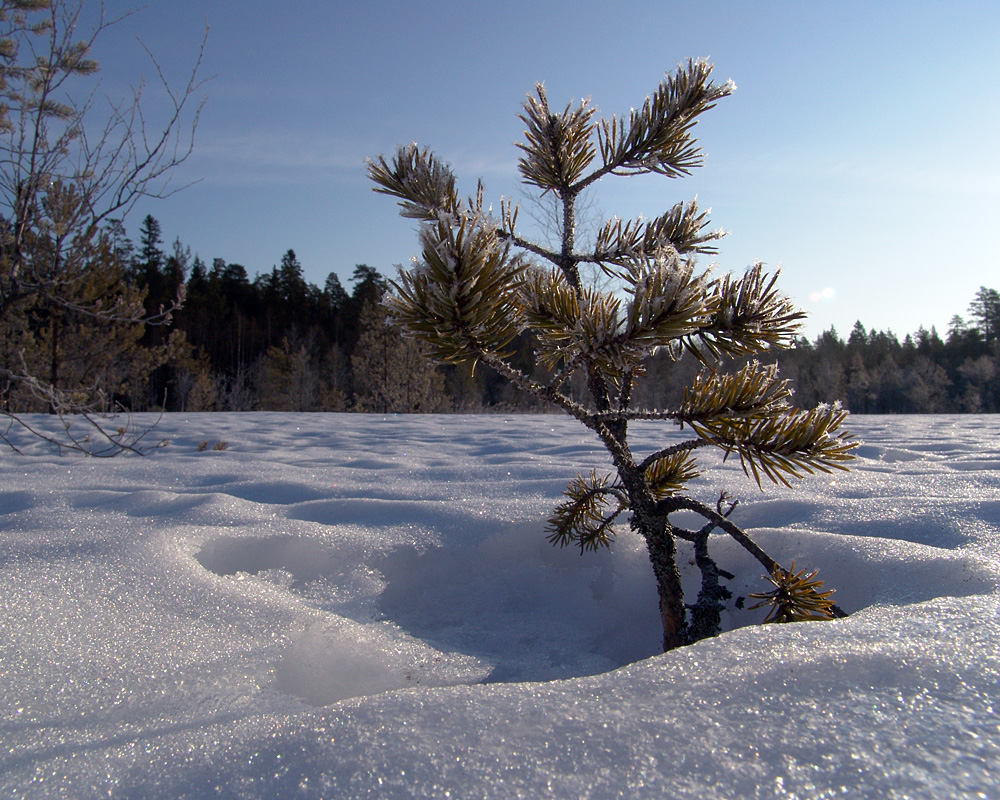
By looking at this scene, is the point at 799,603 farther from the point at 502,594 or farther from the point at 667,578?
the point at 502,594

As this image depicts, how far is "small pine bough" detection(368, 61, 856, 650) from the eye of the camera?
926 mm

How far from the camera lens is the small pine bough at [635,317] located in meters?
0.93

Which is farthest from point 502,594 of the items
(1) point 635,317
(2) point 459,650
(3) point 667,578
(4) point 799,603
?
(1) point 635,317

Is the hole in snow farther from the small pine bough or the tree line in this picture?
the tree line

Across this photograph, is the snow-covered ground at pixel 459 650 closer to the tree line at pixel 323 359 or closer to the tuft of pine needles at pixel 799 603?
the tuft of pine needles at pixel 799 603

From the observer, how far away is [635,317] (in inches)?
36.6

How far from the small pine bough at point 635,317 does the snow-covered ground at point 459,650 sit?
0.96 ft

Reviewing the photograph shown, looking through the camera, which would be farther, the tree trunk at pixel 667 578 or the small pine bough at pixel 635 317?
the tree trunk at pixel 667 578

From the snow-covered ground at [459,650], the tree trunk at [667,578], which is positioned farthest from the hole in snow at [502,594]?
the tree trunk at [667,578]

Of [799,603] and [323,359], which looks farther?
[323,359]

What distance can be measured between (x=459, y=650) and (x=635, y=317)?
0.95 m

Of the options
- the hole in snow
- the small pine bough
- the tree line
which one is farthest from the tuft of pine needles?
the tree line

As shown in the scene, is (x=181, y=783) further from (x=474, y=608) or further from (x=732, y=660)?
(x=474, y=608)

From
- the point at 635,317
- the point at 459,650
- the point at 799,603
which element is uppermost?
the point at 635,317
